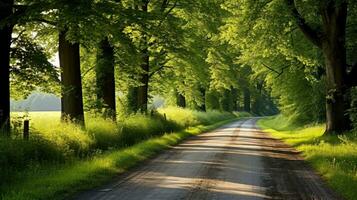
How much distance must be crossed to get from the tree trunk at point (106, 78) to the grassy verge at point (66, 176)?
279 inches

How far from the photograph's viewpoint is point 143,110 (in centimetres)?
3328

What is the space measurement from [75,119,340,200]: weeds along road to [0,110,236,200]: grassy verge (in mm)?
491

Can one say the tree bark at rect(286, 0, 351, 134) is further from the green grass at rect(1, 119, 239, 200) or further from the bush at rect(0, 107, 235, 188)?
the green grass at rect(1, 119, 239, 200)

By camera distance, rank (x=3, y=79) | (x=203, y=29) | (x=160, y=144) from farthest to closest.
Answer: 1. (x=203, y=29)
2. (x=160, y=144)
3. (x=3, y=79)

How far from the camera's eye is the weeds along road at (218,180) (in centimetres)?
1112

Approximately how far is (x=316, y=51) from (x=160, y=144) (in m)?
12.3

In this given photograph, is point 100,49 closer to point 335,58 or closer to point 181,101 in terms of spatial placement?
point 335,58

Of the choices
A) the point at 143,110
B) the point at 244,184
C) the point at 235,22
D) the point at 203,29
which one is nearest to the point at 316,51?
the point at 235,22

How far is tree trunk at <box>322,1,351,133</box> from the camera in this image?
25.0 metres

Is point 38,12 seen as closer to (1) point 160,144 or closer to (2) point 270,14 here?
(1) point 160,144

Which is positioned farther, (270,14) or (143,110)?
(143,110)

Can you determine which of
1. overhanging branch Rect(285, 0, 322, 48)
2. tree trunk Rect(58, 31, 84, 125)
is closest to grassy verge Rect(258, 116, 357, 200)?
overhanging branch Rect(285, 0, 322, 48)

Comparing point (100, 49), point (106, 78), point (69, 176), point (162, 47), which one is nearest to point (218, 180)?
point (69, 176)

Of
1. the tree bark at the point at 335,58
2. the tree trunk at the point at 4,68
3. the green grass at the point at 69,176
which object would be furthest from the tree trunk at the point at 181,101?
the tree trunk at the point at 4,68
